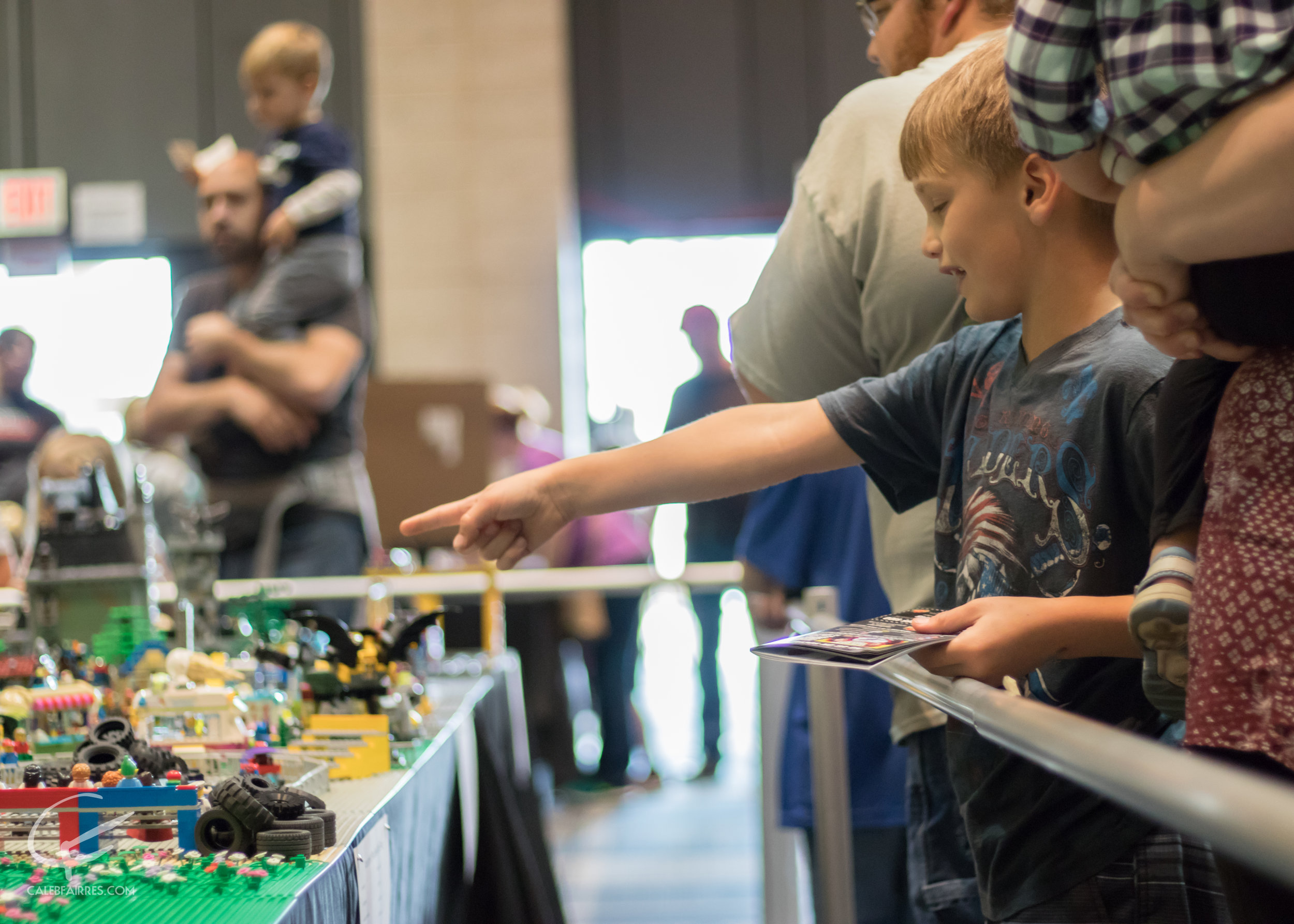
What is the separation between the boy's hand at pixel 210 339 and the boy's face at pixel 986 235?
6.17 ft

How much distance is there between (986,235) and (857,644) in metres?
0.46

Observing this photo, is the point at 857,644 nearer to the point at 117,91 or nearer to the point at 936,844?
the point at 936,844

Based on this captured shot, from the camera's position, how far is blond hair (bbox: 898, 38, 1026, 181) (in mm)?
1138

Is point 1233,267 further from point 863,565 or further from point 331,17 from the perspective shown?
point 331,17

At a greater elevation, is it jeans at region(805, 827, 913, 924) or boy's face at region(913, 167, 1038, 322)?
boy's face at region(913, 167, 1038, 322)

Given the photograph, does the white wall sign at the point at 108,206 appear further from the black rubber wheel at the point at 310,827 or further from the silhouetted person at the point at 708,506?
the black rubber wheel at the point at 310,827

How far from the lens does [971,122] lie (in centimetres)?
115

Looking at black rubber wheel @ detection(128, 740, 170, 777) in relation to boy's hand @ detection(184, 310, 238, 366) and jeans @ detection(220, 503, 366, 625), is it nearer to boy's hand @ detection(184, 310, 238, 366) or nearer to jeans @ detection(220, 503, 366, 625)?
jeans @ detection(220, 503, 366, 625)

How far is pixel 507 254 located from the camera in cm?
703

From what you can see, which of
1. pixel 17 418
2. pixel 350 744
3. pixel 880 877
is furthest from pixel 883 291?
pixel 17 418

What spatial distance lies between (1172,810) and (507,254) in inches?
264

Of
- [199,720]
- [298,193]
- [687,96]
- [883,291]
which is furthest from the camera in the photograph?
[687,96]

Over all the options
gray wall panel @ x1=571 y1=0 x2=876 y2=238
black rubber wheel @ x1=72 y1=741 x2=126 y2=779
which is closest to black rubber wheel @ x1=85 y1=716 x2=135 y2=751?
black rubber wheel @ x1=72 y1=741 x2=126 y2=779

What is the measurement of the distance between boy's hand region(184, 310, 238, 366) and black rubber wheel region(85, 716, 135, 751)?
1.48 meters
